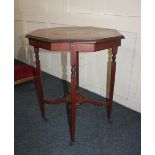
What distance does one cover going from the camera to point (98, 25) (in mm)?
2217

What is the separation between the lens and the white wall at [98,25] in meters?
1.98

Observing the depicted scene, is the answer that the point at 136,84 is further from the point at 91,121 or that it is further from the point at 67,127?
the point at 67,127

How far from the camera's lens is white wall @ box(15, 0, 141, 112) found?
6.49ft

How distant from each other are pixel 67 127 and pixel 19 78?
3.88 ft
